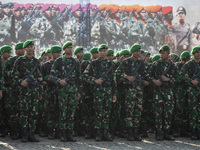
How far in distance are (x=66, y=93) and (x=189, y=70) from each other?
2941mm

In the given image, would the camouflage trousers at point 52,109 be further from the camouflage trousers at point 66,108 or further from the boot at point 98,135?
the boot at point 98,135

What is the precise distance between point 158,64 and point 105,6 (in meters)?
36.3

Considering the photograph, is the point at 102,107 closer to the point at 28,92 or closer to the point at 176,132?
the point at 28,92

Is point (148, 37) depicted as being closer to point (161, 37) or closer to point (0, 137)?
point (161, 37)

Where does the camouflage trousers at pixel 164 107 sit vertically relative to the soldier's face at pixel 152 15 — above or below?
below

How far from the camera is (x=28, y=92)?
638cm

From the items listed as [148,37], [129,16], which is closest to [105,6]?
[129,16]

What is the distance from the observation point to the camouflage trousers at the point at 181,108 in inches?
299

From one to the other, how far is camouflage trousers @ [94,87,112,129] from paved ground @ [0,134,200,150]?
407 mm

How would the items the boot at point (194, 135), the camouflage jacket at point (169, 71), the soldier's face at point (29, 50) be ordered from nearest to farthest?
the soldier's face at point (29, 50) → the camouflage jacket at point (169, 71) → the boot at point (194, 135)

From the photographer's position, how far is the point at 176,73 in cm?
701

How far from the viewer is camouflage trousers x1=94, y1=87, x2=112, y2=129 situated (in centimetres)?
674

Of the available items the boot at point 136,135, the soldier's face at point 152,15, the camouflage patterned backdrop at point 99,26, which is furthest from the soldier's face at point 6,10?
the boot at point 136,135

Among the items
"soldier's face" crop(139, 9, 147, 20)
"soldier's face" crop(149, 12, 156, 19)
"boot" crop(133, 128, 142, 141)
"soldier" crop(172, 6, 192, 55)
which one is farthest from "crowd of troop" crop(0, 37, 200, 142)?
"soldier's face" crop(149, 12, 156, 19)
